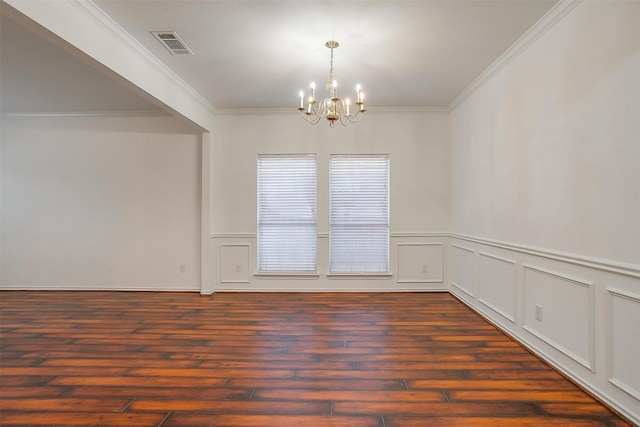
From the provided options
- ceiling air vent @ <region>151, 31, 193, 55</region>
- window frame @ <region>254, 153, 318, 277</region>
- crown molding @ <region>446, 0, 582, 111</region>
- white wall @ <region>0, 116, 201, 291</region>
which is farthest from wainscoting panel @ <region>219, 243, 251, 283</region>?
crown molding @ <region>446, 0, 582, 111</region>

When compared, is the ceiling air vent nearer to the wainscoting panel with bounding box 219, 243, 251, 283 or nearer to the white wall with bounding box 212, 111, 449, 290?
the white wall with bounding box 212, 111, 449, 290

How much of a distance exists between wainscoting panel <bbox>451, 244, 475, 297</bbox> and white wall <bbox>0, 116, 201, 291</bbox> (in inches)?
151

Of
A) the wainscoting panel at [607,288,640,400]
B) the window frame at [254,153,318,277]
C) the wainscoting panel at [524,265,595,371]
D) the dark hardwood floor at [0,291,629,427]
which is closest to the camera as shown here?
the wainscoting panel at [607,288,640,400]

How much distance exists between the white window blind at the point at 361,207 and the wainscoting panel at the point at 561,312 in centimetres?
223

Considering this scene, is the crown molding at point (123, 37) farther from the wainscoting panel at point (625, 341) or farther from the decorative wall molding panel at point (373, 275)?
the wainscoting panel at point (625, 341)

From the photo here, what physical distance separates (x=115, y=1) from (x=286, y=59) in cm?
145

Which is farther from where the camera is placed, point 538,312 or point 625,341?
point 538,312

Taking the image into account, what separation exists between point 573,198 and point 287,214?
11.5ft

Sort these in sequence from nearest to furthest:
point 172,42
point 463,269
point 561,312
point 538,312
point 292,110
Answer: point 561,312 → point 538,312 → point 172,42 → point 463,269 → point 292,110

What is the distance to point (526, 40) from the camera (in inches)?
109

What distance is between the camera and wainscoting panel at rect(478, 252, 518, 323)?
3.06 metres

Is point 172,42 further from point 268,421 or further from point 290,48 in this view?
point 268,421

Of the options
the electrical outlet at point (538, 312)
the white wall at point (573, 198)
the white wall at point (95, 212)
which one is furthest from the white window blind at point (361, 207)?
the electrical outlet at point (538, 312)

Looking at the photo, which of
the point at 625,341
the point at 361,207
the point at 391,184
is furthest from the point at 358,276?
the point at 625,341
